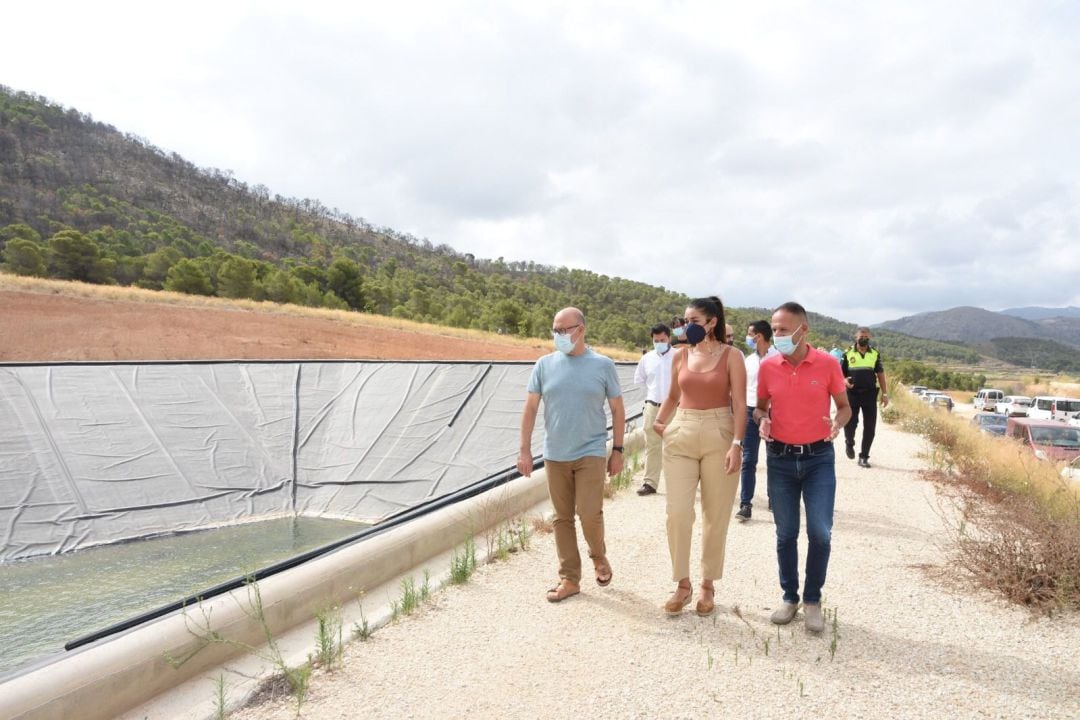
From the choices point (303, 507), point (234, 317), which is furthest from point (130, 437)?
point (234, 317)

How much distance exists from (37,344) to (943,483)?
2570 centimetres

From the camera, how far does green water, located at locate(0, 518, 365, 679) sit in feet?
21.4

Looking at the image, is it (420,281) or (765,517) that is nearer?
(765,517)

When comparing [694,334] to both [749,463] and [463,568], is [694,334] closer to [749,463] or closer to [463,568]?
[463,568]

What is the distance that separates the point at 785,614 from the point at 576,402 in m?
1.95

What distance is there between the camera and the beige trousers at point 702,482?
4.49 metres

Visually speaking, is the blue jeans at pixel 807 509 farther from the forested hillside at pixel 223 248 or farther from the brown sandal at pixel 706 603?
the forested hillside at pixel 223 248

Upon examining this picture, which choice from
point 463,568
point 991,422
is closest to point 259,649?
point 463,568

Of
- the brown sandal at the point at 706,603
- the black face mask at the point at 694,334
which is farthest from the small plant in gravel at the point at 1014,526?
the black face mask at the point at 694,334

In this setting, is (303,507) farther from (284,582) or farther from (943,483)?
(943,483)

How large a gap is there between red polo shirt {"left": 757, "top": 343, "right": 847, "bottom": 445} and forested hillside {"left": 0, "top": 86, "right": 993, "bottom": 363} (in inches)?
1541

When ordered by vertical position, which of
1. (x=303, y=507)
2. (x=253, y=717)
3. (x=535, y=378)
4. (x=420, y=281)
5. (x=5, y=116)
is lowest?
(x=303, y=507)

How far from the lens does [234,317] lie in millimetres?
29688

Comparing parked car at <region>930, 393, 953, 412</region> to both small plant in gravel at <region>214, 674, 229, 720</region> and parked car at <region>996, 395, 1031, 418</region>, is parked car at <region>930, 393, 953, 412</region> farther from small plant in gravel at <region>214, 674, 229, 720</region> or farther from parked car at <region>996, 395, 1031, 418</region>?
small plant in gravel at <region>214, 674, 229, 720</region>
